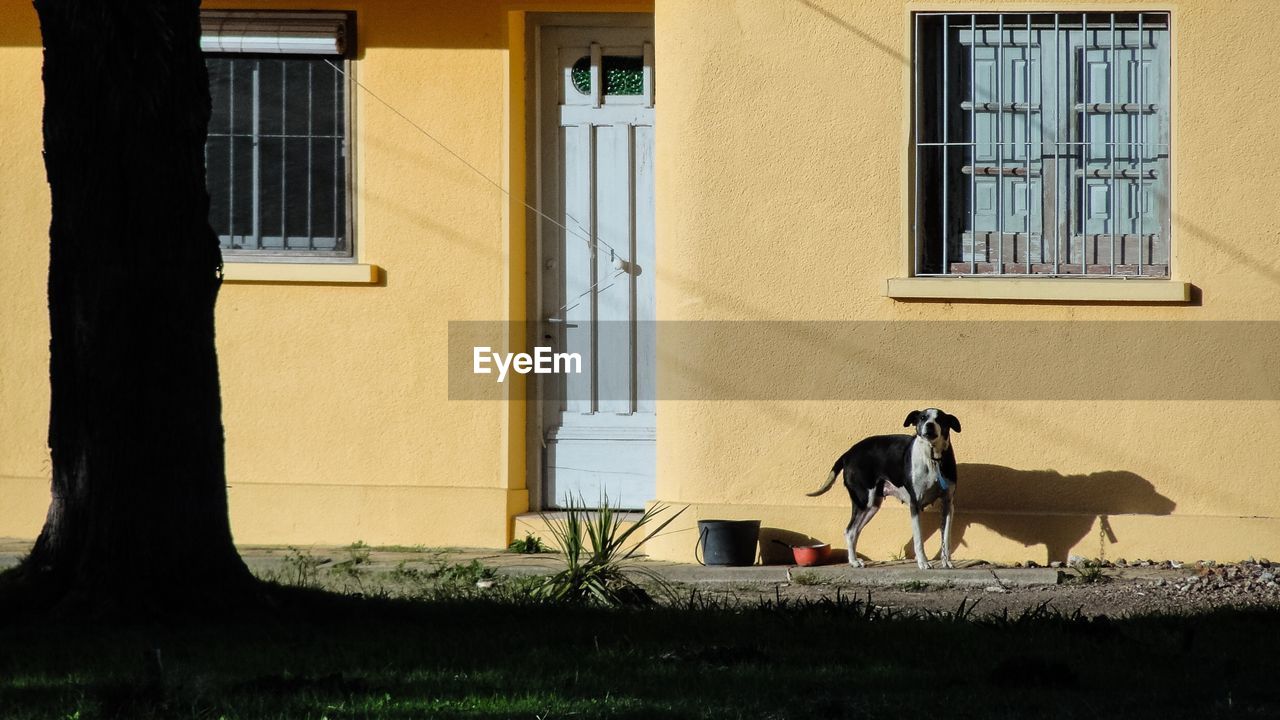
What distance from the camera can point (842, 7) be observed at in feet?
28.8

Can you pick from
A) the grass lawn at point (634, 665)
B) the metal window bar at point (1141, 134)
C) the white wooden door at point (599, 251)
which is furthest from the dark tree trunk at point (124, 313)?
the metal window bar at point (1141, 134)

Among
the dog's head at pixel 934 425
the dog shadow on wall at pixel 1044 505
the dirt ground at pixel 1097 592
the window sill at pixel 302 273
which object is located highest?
the window sill at pixel 302 273

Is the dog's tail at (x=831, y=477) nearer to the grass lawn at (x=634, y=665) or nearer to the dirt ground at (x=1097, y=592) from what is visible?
the dirt ground at (x=1097, y=592)

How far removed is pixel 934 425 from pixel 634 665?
133 inches

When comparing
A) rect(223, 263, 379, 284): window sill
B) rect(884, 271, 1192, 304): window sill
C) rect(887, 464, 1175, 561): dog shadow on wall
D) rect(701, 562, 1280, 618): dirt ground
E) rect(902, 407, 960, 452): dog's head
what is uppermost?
rect(223, 263, 379, 284): window sill

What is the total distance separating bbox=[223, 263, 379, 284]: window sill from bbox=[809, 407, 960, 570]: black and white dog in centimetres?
301

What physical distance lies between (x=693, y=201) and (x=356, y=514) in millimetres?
2757

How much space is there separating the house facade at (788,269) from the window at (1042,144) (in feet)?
0.06

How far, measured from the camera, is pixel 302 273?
31.3 feet

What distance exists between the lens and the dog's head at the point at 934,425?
27.0 ft

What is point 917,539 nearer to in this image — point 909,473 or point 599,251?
point 909,473

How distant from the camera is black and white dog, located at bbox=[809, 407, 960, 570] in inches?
A: 329

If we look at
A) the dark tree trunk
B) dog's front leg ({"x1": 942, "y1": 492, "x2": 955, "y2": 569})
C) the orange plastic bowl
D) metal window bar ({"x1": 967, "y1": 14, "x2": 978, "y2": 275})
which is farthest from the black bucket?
the dark tree trunk

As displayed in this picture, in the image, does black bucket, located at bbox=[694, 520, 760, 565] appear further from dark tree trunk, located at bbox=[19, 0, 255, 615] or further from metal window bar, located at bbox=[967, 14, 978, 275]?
dark tree trunk, located at bbox=[19, 0, 255, 615]
